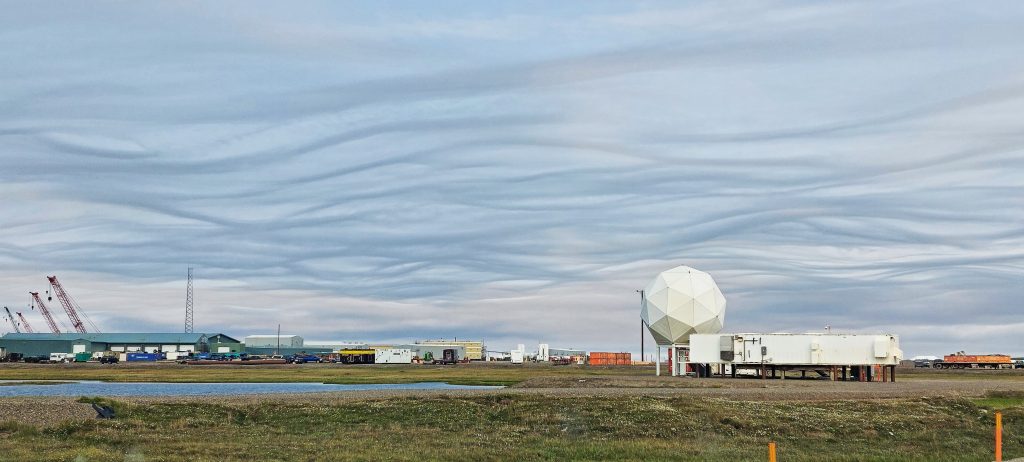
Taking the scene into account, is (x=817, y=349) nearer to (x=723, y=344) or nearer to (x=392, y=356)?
(x=723, y=344)

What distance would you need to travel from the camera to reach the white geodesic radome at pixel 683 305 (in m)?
104

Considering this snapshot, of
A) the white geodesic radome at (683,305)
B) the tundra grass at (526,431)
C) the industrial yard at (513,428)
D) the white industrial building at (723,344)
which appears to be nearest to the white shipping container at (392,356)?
the white industrial building at (723,344)

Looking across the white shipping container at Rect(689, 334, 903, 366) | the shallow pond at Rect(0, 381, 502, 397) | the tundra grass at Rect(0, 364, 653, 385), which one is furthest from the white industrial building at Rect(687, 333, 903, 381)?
the shallow pond at Rect(0, 381, 502, 397)

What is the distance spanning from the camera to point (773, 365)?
306 ft

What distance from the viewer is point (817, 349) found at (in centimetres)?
9169

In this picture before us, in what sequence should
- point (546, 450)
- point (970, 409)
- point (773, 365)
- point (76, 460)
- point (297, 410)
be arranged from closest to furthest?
1. point (76, 460)
2. point (546, 450)
3. point (297, 410)
4. point (970, 409)
5. point (773, 365)

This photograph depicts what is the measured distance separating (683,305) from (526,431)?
216 feet

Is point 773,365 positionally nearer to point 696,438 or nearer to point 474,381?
point 474,381

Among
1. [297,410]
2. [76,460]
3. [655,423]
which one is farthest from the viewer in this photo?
[297,410]

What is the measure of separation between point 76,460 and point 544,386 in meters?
47.6

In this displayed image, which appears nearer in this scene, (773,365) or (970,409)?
(970,409)

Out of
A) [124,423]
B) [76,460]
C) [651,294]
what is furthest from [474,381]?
[76,460]

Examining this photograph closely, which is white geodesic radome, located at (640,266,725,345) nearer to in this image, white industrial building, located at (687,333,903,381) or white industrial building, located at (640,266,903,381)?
white industrial building, located at (640,266,903,381)

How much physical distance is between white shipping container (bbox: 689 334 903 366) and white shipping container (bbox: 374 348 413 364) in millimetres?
104399
